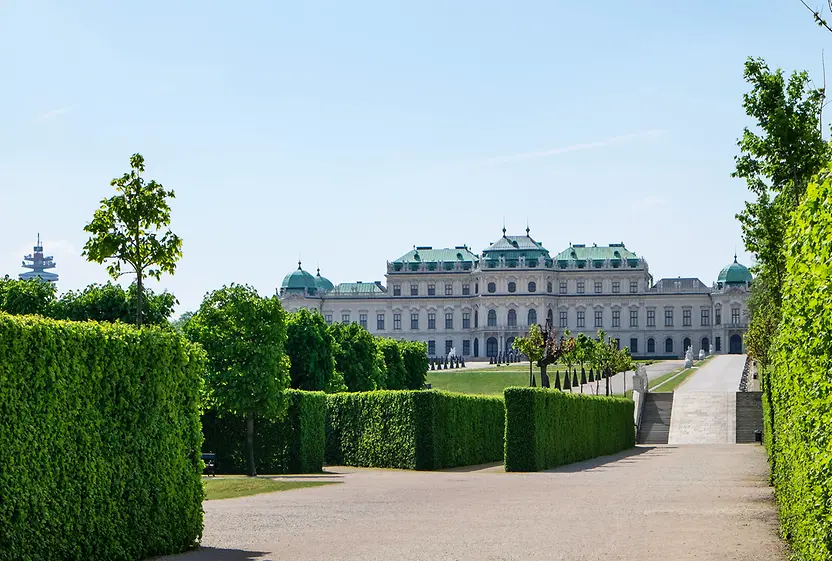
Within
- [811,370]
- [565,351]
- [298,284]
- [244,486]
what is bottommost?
[244,486]

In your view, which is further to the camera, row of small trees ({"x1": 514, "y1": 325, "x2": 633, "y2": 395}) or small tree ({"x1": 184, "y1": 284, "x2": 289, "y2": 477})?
row of small trees ({"x1": 514, "y1": 325, "x2": 633, "y2": 395})

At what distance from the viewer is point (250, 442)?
2798 cm

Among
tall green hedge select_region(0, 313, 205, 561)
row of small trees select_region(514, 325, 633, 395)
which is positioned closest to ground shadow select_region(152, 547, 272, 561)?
tall green hedge select_region(0, 313, 205, 561)

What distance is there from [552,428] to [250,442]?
27.6ft

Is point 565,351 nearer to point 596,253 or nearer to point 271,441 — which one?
point 271,441

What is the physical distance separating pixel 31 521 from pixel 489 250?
137157 millimetres

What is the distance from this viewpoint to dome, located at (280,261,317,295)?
148000 mm

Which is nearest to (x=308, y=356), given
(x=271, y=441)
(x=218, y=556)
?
(x=271, y=441)

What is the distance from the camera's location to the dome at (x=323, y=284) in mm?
150550

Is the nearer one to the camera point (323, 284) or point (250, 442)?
point (250, 442)

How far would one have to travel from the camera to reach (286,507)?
58.4 feet

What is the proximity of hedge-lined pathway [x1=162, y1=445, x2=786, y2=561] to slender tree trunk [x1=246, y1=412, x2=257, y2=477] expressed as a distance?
3525 millimetres

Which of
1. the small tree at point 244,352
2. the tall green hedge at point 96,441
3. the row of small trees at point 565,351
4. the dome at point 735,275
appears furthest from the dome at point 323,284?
the tall green hedge at point 96,441

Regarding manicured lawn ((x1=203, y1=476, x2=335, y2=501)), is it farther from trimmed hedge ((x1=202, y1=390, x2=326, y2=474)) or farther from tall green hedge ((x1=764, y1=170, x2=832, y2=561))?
tall green hedge ((x1=764, y1=170, x2=832, y2=561))
